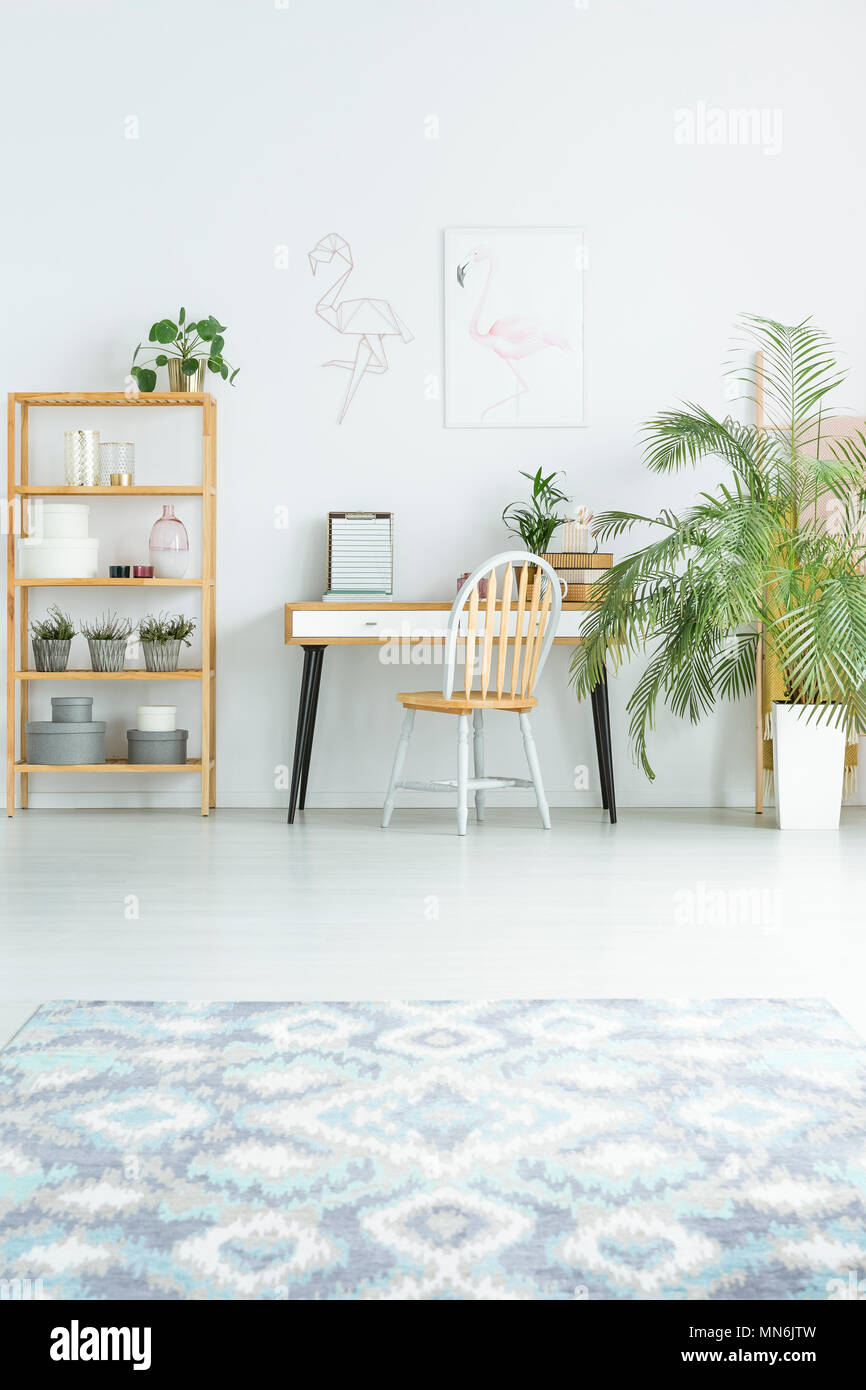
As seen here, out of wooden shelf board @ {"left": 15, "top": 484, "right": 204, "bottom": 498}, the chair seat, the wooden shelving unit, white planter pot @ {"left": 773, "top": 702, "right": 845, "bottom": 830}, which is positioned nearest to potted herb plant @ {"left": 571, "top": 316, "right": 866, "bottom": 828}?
white planter pot @ {"left": 773, "top": 702, "right": 845, "bottom": 830}

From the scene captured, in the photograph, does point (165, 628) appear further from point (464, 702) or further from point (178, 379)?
point (464, 702)

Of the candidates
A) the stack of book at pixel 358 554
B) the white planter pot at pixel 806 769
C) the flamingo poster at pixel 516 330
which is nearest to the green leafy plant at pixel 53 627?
the stack of book at pixel 358 554

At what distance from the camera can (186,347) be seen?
4.05m

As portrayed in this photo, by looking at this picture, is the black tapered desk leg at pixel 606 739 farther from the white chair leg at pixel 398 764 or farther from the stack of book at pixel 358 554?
the stack of book at pixel 358 554

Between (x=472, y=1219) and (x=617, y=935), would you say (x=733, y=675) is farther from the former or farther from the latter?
(x=472, y=1219)

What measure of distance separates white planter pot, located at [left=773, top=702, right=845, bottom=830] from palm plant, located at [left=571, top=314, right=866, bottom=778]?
64 millimetres

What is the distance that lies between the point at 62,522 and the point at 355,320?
1.24 m


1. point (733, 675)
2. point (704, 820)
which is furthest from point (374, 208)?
point (704, 820)

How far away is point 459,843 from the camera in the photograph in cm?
338

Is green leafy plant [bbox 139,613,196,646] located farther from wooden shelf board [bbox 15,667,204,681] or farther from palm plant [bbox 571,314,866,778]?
palm plant [bbox 571,314,866,778]

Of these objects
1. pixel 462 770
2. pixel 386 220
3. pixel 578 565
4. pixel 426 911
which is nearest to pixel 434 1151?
pixel 426 911

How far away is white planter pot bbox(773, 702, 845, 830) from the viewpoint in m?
3.65
